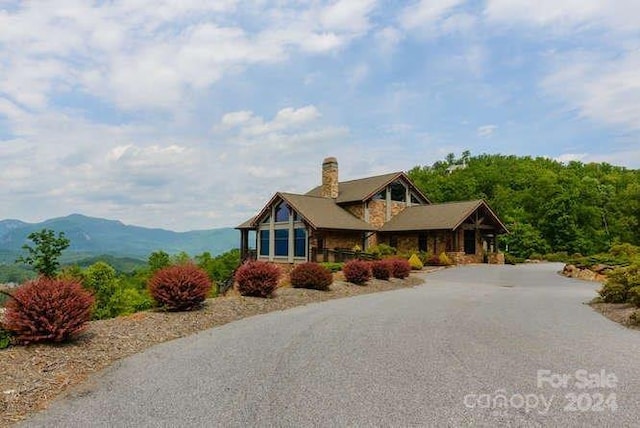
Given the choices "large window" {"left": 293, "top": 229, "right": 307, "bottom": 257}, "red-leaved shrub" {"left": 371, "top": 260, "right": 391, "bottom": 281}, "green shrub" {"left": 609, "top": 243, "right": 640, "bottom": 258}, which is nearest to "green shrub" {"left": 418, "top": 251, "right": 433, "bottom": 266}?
"large window" {"left": 293, "top": 229, "right": 307, "bottom": 257}

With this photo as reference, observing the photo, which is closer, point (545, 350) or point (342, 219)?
point (545, 350)

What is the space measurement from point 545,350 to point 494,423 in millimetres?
3371

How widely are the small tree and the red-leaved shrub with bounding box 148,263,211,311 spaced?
6.57 metres

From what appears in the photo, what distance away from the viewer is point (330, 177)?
117 ft

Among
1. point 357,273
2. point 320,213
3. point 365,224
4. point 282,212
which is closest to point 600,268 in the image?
point 357,273

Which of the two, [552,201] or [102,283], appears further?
[552,201]

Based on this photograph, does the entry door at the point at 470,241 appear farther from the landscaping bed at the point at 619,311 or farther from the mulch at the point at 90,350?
the mulch at the point at 90,350

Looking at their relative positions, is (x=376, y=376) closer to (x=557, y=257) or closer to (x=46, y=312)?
(x=46, y=312)

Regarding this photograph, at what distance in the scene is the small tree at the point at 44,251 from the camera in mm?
15117

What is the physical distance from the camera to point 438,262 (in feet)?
95.2

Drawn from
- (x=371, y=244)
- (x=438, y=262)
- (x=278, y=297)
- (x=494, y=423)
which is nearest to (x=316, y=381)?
(x=494, y=423)

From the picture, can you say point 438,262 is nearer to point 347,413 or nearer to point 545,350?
point 545,350

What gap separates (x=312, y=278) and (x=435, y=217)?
19107 millimetres

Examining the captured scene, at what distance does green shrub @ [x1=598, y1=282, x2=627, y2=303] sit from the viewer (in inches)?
490
